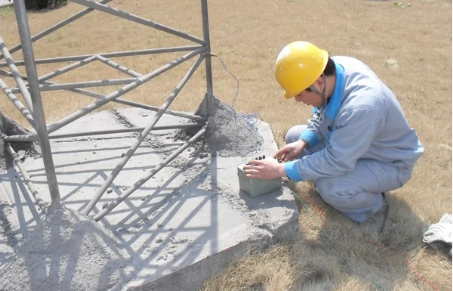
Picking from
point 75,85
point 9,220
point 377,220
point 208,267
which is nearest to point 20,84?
point 75,85

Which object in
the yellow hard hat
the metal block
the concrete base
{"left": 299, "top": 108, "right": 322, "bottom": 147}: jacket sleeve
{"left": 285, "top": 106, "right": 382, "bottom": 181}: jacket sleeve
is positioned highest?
the yellow hard hat

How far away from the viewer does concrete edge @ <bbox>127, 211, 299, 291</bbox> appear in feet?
8.85

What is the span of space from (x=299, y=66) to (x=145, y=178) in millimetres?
1407

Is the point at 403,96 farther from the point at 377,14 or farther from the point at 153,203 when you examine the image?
the point at 377,14

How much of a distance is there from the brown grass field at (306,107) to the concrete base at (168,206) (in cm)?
19

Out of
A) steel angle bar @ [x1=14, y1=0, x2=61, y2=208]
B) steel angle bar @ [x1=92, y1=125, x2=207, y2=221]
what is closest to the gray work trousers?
steel angle bar @ [x1=92, y1=125, x2=207, y2=221]

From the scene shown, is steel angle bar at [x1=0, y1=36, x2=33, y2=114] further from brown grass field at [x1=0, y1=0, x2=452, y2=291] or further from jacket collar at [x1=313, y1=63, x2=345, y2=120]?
jacket collar at [x1=313, y1=63, x2=345, y2=120]

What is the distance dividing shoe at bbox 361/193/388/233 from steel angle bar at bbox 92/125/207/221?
1601 millimetres

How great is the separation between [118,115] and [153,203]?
5.86 feet

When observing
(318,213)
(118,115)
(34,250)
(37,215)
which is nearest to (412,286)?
(318,213)

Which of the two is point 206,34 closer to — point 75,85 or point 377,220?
point 75,85

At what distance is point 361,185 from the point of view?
337 centimetres

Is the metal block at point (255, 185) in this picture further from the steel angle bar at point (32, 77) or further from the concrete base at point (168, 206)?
the steel angle bar at point (32, 77)

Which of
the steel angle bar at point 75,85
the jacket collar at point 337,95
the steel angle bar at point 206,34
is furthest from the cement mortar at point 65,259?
the steel angle bar at point 206,34
